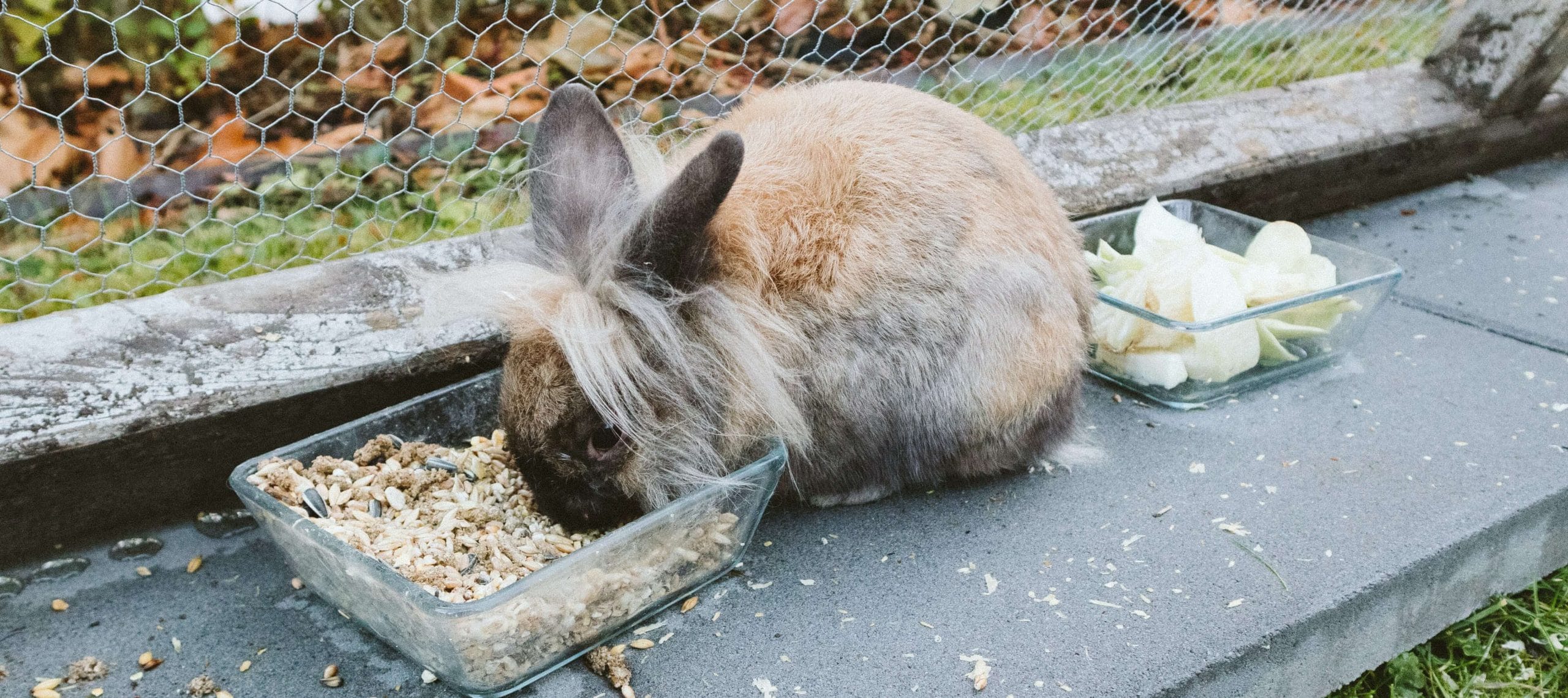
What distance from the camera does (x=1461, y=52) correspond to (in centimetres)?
351

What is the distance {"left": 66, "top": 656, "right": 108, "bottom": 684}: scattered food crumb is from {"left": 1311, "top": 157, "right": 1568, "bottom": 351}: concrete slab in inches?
113

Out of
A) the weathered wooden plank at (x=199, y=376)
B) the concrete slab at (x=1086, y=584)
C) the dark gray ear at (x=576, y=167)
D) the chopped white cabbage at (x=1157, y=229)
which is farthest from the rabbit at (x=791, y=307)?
the chopped white cabbage at (x=1157, y=229)

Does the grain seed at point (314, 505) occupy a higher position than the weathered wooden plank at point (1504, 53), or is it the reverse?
the weathered wooden plank at point (1504, 53)

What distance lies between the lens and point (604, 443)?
172 centimetres

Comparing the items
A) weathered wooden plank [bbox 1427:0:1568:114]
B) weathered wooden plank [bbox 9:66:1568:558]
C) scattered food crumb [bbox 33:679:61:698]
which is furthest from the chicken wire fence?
scattered food crumb [bbox 33:679:61:698]

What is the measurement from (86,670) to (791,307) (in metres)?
1.15

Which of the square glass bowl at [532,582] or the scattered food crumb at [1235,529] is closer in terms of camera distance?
the square glass bowl at [532,582]

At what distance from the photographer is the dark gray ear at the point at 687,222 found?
4.84 feet

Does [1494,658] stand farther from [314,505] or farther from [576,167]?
[314,505]

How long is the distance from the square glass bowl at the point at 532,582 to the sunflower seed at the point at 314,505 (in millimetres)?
60

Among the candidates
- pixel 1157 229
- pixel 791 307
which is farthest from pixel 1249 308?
pixel 791 307

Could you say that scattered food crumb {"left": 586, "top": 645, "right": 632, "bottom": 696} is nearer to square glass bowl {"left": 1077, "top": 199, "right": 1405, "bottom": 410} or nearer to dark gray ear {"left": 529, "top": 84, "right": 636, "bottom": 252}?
dark gray ear {"left": 529, "top": 84, "right": 636, "bottom": 252}

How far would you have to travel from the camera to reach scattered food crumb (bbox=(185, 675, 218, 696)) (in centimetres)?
Result: 156

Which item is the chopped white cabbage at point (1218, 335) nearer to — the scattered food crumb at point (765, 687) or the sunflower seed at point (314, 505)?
the scattered food crumb at point (765, 687)
